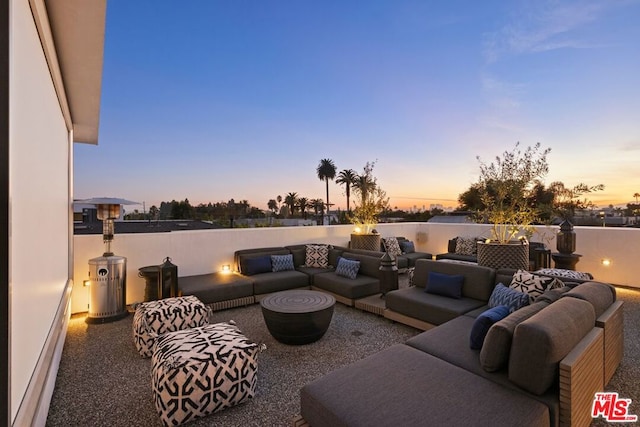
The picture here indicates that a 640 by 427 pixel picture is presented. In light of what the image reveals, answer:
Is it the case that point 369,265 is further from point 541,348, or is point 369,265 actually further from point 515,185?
point 541,348

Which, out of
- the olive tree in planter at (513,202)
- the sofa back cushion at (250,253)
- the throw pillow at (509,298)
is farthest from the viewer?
the sofa back cushion at (250,253)

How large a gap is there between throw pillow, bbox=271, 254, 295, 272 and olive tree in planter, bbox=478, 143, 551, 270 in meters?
3.31

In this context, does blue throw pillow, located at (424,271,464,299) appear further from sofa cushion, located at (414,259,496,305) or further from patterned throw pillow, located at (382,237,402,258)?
patterned throw pillow, located at (382,237,402,258)

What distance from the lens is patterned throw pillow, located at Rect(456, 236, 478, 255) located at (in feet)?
22.1

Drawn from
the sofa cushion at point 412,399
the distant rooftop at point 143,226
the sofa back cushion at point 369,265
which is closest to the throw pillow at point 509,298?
the sofa cushion at point 412,399

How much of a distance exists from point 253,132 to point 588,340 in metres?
7.99

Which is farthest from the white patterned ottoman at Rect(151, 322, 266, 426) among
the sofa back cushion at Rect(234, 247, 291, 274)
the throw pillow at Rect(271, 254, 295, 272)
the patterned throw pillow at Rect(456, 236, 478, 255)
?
the patterned throw pillow at Rect(456, 236, 478, 255)

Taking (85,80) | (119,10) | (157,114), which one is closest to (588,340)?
(85,80)

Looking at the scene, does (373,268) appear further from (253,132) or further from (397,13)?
(253,132)

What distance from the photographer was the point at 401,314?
12.3ft

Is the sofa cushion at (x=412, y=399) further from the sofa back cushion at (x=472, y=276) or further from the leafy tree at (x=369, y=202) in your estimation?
the leafy tree at (x=369, y=202)

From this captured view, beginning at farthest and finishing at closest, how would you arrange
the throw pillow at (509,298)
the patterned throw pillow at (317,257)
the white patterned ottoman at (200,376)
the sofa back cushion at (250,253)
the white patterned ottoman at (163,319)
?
the patterned throw pillow at (317,257), the sofa back cushion at (250,253), the white patterned ottoman at (163,319), the throw pillow at (509,298), the white patterned ottoman at (200,376)

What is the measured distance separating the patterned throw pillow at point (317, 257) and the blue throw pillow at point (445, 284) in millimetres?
2326

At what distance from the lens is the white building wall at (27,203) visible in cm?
122
